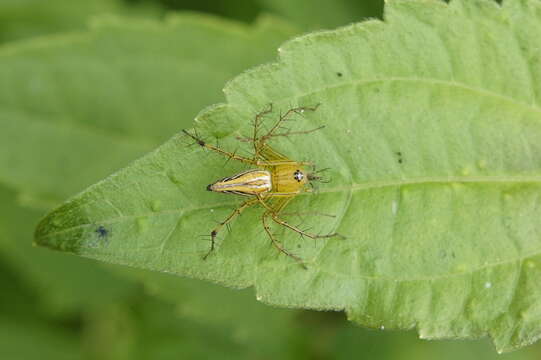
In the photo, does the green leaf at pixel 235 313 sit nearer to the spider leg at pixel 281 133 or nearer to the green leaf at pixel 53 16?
the spider leg at pixel 281 133

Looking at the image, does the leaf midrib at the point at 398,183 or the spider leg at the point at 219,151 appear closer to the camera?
the leaf midrib at the point at 398,183

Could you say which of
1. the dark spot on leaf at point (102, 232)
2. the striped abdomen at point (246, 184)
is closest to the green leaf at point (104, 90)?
the striped abdomen at point (246, 184)

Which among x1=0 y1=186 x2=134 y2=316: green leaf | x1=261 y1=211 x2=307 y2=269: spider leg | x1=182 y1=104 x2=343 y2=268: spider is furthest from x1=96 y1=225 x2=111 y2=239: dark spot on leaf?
x1=0 y1=186 x2=134 y2=316: green leaf

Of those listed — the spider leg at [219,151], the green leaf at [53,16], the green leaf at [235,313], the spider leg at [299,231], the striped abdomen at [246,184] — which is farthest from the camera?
the green leaf at [53,16]

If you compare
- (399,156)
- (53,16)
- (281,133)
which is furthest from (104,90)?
(399,156)

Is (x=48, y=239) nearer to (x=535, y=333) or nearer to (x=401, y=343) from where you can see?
(x=535, y=333)

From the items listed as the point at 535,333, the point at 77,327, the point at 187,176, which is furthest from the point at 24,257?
the point at 535,333
